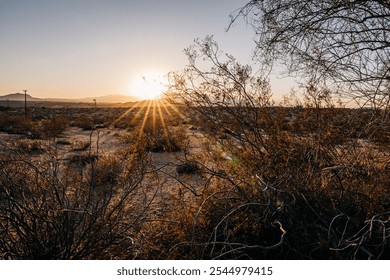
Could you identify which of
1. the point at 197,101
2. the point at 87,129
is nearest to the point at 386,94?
the point at 197,101

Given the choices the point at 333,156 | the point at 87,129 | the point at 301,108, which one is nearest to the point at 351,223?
the point at 333,156

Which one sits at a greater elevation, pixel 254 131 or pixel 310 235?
pixel 254 131

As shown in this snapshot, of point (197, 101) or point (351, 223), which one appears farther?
point (197, 101)

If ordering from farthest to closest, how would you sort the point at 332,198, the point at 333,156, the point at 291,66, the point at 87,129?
1. the point at 87,129
2. the point at 333,156
3. the point at 291,66
4. the point at 332,198

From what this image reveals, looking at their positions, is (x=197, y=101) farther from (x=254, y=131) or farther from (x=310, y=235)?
(x=310, y=235)

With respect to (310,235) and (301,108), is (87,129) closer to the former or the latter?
(301,108)

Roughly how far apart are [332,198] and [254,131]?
3.89ft
